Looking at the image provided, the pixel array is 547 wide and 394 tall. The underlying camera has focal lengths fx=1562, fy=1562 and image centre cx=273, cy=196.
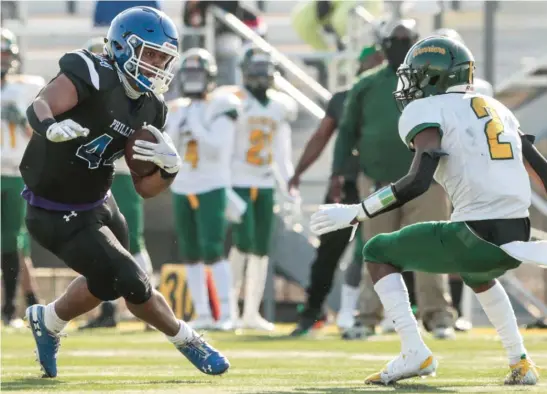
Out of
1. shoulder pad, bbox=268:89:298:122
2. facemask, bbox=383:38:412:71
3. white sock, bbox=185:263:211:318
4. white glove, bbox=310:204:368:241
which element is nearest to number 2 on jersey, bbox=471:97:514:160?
white glove, bbox=310:204:368:241

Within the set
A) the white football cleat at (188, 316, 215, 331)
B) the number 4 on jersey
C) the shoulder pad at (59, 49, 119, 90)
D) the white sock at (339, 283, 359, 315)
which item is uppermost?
the shoulder pad at (59, 49, 119, 90)

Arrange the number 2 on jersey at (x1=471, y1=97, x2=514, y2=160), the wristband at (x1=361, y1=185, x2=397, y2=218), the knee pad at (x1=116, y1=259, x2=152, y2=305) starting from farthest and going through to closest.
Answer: the knee pad at (x1=116, y1=259, x2=152, y2=305) < the number 2 on jersey at (x1=471, y1=97, x2=514, y2=160) < the wristband at (x1=361, y1=185, x2=397, y2=218)

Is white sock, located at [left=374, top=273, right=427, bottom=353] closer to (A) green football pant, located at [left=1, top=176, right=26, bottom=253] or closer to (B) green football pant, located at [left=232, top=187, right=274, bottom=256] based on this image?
(B) green football pant, located at [left=232, top=187, right=274, bottom=256]

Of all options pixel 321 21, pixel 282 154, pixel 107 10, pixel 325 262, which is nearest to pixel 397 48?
pixel 325 262

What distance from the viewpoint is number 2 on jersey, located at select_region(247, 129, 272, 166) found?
11.3m

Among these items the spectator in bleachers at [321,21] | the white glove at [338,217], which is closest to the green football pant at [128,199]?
the spectator in bleachers at [321,21]

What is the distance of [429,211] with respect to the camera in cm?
912

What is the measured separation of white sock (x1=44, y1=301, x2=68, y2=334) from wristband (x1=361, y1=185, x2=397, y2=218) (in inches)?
61.3

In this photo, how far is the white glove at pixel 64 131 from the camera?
19.0 ft

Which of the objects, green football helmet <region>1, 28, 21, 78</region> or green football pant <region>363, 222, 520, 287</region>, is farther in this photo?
green football helmet <region>1, 28, 21, 78</region>

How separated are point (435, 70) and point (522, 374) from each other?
123 centimetres

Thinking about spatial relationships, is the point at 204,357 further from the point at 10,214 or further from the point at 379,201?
the point at 10,214

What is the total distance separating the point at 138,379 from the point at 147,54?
1.33m

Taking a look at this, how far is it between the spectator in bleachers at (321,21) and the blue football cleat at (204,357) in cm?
727
